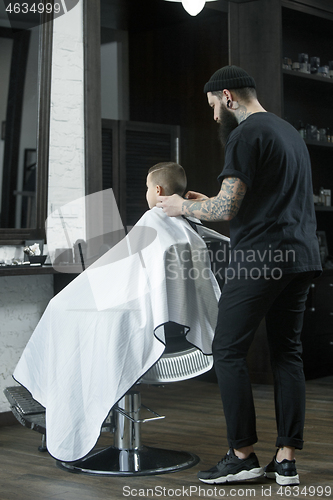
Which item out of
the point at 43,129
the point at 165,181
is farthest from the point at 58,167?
the point at 165,181

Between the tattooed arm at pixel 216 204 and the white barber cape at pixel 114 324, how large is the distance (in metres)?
0.15

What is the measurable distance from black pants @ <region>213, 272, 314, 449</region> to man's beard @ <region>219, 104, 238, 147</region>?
1.66 ft

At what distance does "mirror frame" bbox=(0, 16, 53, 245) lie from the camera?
3422 mm

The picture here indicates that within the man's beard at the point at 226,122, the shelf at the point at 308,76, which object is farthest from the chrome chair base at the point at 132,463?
the shelf at the point at 308,76

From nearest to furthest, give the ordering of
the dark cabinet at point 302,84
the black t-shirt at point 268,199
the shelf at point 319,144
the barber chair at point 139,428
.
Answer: the black t-shirt at point 268,199, the barber chair at point 139,428, the dark cabinet at point 302,84, the shelf at point 319,144

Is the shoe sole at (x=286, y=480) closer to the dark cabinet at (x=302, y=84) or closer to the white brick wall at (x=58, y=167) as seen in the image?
the white brick wall at (x=58, y=167)

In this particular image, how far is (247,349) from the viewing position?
85.6 inches

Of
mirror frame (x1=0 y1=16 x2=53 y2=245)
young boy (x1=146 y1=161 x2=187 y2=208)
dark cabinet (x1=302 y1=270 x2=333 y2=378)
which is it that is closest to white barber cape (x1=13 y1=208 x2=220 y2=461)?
young boy (x1=146 y1=161 x2=187 y2=208)

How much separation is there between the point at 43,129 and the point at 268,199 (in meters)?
1.74

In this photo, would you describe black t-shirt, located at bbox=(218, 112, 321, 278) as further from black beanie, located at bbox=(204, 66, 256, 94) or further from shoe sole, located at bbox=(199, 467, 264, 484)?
shoe sole, located at bbox=(199, 467, 264, 484)

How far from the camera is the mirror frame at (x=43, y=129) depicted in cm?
342

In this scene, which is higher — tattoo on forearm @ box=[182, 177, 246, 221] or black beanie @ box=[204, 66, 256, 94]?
black beanie @ box=[204, 66, 256, 94]

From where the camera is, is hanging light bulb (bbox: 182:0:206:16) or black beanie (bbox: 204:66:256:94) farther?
hanging light bulb (bbox: 182:0:206:16)

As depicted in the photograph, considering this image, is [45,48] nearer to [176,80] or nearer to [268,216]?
[176,80]
